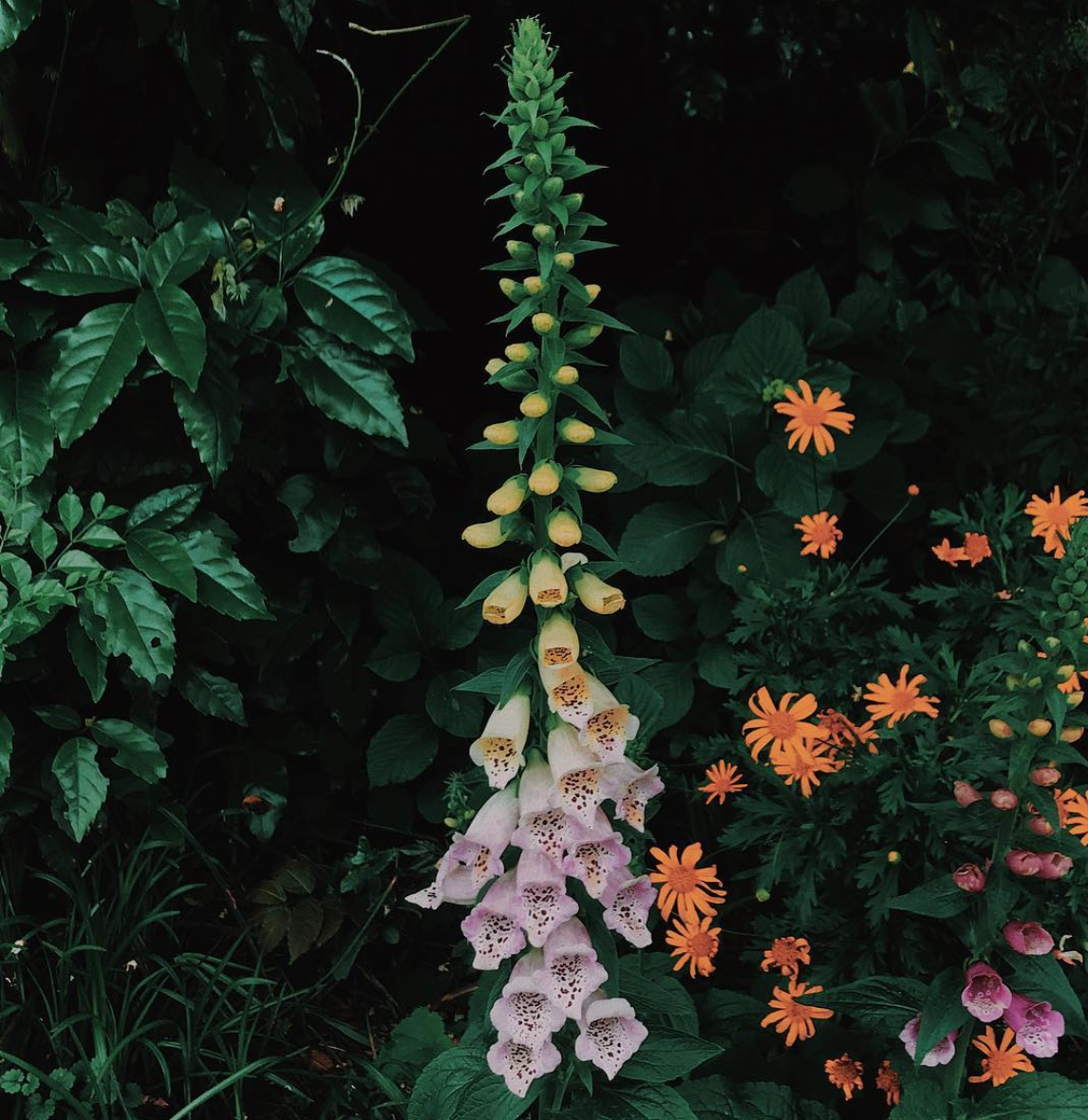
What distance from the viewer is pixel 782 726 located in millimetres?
1935

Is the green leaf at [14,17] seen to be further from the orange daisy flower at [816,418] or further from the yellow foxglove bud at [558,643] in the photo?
the orange daisy flower at [816,418]

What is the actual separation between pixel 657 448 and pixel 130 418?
108 cm

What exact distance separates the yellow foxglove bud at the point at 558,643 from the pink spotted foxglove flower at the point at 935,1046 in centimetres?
67

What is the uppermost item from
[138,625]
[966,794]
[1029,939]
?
[138,625]

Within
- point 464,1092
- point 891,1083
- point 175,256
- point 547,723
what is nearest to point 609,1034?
point 464,1092

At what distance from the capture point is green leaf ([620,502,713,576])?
260cm

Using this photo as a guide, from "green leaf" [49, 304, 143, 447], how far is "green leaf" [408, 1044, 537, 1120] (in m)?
1.10

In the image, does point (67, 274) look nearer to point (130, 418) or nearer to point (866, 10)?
point (130, 418)

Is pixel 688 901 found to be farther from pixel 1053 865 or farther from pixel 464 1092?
pixel 1053 865

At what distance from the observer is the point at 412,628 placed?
8.41 ft

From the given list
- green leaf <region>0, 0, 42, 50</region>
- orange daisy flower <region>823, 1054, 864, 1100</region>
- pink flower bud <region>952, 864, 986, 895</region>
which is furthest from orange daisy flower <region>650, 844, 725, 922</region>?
green leaf <region>0, 0, 42, 50</region>

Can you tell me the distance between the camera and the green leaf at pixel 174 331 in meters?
1.96

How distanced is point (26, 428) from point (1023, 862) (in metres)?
1.64

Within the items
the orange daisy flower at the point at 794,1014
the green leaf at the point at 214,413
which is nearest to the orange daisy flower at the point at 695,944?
the orange daisy flower at the point at 794,1014
